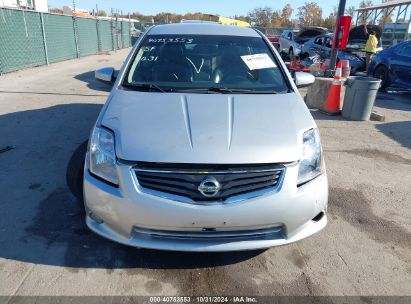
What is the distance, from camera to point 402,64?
387 inches

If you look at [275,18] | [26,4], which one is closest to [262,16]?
[275,18]

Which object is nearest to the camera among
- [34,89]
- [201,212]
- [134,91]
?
[201,212]

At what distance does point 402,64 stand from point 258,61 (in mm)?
7956

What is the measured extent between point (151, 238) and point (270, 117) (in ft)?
4.34

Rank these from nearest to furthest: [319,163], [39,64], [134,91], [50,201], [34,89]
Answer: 1. [319,163]
2. [134,91]
3. [50,201]
4. [34,89]
5. [39,64]

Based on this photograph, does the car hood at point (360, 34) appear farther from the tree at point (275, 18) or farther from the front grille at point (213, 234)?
the tree at point (275, 18)

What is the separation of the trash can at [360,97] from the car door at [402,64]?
10.9 ft

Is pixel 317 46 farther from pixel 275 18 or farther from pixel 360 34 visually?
pixel 275 18

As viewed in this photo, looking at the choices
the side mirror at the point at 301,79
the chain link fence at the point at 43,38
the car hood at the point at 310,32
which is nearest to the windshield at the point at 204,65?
the side mirror at the point at 301,79

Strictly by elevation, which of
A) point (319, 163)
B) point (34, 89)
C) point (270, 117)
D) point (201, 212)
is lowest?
point (34, 89)

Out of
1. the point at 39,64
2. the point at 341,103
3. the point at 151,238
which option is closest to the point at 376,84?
the point at 341,103

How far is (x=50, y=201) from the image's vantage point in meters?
3.70

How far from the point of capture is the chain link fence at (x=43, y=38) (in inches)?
459

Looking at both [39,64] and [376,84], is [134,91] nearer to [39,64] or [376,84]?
[376,84]
